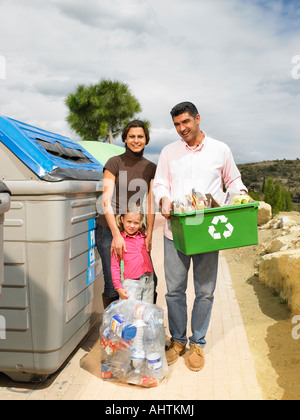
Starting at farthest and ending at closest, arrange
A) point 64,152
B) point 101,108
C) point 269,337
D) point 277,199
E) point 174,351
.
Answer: point 101,108, point 277,199, point 269,337, point 64,152, point 174,351

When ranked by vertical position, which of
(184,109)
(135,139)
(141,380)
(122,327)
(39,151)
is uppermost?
(184,109)

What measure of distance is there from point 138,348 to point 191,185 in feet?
4.12

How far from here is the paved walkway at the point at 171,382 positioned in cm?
277

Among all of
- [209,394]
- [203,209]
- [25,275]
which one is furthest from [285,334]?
[25,275]

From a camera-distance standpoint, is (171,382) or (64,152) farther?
(64,152)

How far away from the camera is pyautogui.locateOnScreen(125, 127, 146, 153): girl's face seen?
3.08 metres

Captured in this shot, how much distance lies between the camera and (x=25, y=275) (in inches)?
106

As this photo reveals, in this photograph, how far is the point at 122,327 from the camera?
2.84m

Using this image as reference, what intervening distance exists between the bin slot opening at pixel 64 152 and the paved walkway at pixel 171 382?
1.72 m

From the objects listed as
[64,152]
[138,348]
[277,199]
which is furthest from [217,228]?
[277,199]

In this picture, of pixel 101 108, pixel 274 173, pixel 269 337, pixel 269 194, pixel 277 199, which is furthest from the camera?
pixel 274 173

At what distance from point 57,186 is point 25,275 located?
651 mm

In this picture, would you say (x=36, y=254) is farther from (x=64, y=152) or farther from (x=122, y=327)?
(x=64, y=152)

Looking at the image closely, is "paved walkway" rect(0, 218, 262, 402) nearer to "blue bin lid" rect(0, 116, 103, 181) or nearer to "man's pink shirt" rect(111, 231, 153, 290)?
"man's pink shirt" rect(111, 231, 153, 290)
